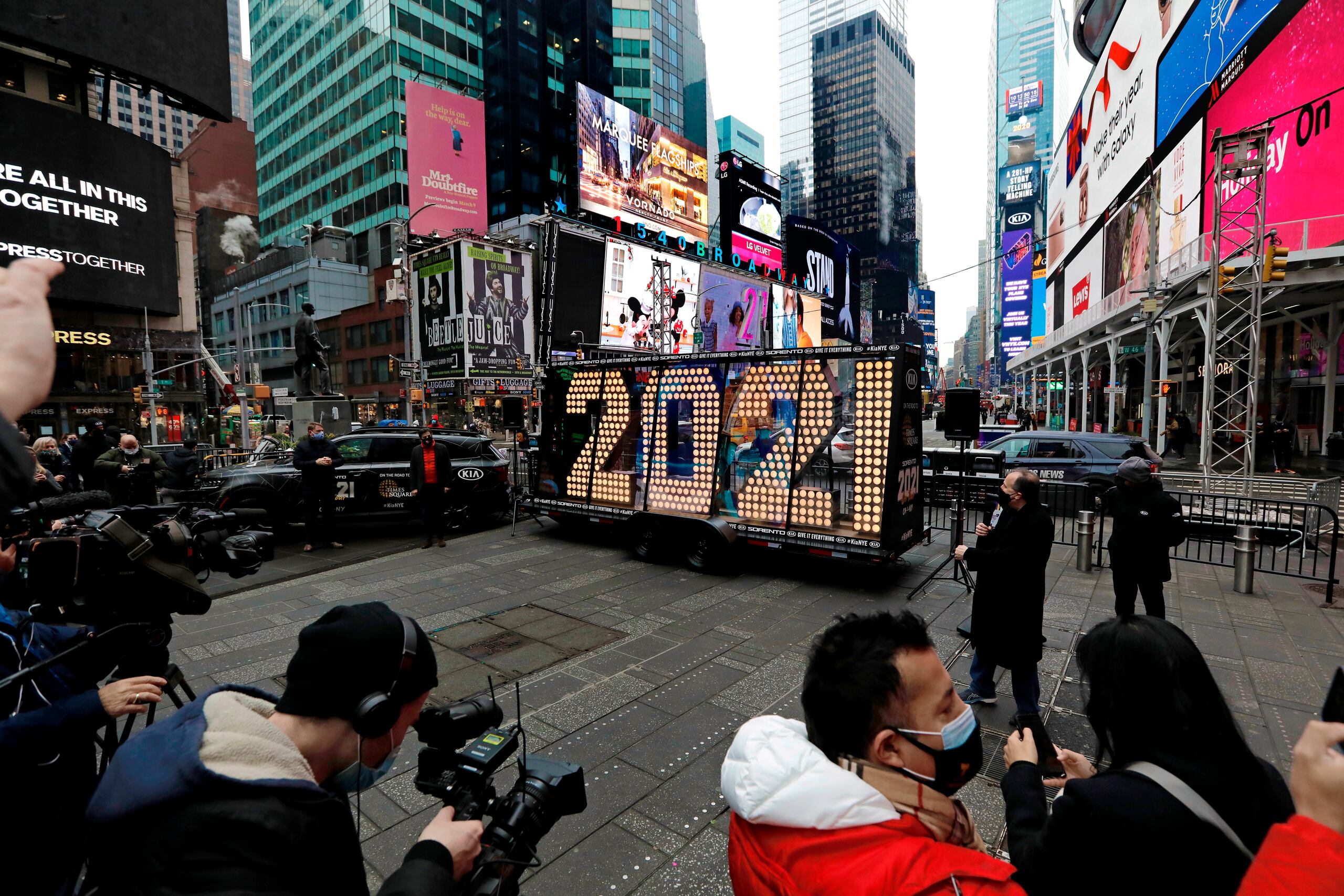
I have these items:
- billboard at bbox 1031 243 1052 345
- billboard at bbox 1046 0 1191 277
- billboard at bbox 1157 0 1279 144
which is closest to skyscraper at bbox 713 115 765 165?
billboard at bbox 1031 243 1052 345

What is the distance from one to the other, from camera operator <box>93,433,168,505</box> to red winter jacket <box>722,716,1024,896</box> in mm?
12954

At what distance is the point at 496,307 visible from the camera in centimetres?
2267

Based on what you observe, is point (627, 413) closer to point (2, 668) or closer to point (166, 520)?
point (166, 520)

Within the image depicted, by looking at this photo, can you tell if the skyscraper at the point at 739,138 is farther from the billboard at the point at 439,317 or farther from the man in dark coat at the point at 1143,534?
the man in dark coat at the point at 1143,534

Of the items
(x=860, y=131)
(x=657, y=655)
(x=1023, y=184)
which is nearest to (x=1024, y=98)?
(x=1023, y=184)

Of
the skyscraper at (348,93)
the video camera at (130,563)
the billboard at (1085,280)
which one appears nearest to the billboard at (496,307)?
the video camera at (130,563)

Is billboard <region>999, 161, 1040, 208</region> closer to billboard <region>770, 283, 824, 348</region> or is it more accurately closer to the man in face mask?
billboard <region>770, 283, 824, 348</region>

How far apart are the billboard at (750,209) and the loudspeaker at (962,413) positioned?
2795 centimetres

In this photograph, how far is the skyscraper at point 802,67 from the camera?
14062cm

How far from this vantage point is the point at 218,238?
71.7 meters

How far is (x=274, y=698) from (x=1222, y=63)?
110ft

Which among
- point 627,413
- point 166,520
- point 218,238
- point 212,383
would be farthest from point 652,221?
point 218,238

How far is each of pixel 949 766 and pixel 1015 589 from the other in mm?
3111

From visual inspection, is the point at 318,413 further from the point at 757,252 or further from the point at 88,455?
the point at 757,252
